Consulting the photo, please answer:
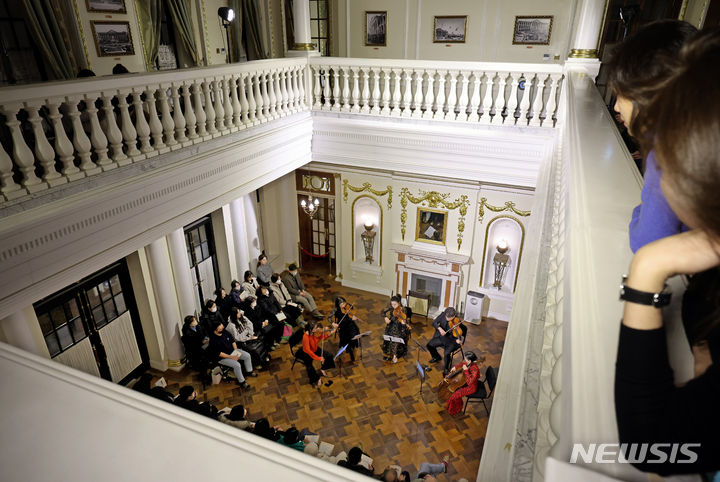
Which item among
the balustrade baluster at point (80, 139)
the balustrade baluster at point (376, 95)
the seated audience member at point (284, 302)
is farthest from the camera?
the seated audience member at point (284, 302)

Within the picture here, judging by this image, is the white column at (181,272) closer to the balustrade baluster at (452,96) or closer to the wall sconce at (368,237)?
the wall sconce at (368,237)

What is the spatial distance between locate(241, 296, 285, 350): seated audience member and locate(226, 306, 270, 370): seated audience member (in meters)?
0.22

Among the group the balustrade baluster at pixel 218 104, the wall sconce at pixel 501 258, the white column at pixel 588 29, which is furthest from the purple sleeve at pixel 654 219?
the wall sconce at pixel 501 258

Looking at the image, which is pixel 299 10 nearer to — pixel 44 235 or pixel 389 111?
pixel 389 111

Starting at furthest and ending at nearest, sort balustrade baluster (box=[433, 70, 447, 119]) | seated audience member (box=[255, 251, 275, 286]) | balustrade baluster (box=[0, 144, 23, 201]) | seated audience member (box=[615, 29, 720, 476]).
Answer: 1. seated audience member (box=[255, 251, 275, 286])
2. balustrade baluster (box=[433, 70, 447, 119])
3. balustrade baluster (box=[0, 144, 23, 201])
4. seated audience member (box=[615, 29, 720, 476])

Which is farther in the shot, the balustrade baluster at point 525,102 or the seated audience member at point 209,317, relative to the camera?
the seated audience member at point 209,317

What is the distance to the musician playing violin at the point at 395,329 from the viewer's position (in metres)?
7.88

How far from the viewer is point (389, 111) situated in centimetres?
820

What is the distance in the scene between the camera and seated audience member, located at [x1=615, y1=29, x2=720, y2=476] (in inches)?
23.0

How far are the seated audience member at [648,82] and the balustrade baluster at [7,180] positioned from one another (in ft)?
14.4

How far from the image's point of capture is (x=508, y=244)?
366 inches

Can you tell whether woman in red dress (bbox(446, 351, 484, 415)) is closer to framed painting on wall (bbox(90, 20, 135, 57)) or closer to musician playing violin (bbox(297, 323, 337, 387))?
musician playing violin (bbox(297, 323, 337, 387))

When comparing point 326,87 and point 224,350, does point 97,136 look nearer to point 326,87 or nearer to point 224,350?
point 224,350

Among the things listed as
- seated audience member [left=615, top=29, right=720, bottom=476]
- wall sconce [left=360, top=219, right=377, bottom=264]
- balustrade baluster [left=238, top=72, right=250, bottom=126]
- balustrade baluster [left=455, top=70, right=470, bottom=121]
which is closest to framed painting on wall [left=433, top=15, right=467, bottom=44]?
balustrade baluster [left=455, top=70, right=470, bottom=121]
